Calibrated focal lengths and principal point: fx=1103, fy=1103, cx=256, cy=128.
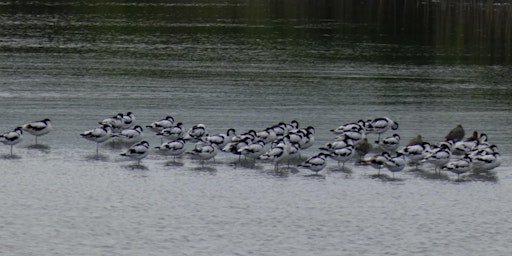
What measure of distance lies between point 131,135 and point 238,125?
4592 millimetres

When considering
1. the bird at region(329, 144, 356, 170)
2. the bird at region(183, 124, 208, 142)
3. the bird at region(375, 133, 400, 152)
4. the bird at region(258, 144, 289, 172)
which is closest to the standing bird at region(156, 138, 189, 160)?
the bird at region(183, 124, 208, 142)

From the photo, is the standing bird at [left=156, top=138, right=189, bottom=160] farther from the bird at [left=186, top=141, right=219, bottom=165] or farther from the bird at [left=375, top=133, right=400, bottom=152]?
the bird at [left=375, top=133, right=400, bottom=152]

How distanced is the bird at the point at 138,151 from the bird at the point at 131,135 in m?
2.08

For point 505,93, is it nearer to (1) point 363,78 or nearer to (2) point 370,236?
(1) point 363,78

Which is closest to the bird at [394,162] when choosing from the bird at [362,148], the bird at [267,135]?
the bird at [362,148]

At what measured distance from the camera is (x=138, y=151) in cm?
2841

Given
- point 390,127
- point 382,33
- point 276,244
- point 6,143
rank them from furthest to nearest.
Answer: point 382,33 < point 390,127 < point 6,143 < point 276,244

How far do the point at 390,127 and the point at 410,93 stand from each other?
37.7 ft

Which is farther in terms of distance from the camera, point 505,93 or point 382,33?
point 382,33

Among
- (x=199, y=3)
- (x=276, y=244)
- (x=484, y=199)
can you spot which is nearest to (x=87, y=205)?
(x=276, y=244)

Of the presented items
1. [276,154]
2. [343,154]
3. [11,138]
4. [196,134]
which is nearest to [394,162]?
[343,154]

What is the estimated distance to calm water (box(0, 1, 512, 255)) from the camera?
2256cm

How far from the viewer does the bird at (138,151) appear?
28.4 m

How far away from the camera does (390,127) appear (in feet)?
108
